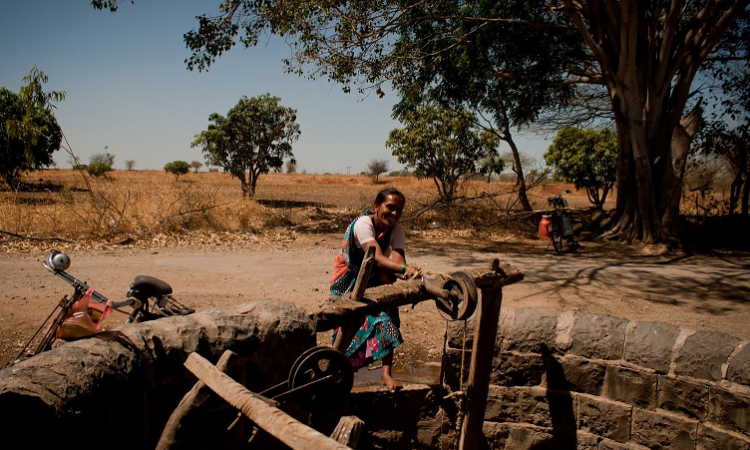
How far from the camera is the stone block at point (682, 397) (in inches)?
126

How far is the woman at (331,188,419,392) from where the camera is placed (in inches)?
139

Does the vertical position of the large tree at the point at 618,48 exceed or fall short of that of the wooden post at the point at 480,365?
it exceeds it

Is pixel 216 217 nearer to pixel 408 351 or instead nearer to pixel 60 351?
pixel 408 351

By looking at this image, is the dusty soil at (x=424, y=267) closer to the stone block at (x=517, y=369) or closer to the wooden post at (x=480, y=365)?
the stone block at (x=517, y=369)

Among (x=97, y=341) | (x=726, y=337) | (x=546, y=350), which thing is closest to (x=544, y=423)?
(x=546, y=350)

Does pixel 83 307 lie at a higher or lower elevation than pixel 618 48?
lower

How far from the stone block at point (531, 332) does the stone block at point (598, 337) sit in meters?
0.16

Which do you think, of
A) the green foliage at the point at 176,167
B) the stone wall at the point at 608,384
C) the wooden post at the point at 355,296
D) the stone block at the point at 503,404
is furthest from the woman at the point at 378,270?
the green foliage at the point at 176,167

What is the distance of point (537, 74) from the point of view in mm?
13523

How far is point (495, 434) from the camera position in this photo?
3.87 meters

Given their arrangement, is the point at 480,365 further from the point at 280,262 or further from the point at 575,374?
the point at 280,262

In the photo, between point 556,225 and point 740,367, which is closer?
point 740,367

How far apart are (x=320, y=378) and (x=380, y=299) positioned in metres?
0.57

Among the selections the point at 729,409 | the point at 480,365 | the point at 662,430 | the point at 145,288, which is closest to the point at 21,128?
the point at 145,288
